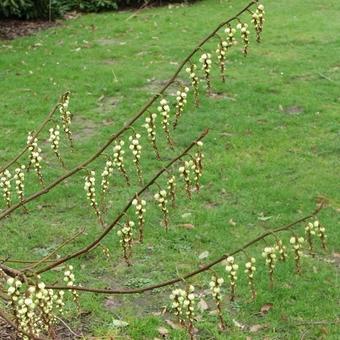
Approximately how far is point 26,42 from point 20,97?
3556 mm

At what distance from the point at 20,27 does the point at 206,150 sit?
8.29 m

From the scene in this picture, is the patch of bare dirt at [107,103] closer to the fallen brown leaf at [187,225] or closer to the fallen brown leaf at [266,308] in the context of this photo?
the fallen brown leaf at [187,225]

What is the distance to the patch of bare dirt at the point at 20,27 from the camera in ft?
47.7

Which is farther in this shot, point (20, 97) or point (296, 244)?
point (20, 97)

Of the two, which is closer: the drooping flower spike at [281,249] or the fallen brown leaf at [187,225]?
the drooping flower spike at [281,249]

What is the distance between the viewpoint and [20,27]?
49.5ft

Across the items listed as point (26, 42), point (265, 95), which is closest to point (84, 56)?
point (26, 42)

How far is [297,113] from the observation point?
32.0 ft

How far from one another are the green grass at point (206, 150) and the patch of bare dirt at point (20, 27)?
0.47 metres

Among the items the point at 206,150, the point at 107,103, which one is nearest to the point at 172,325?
the point at 206,150

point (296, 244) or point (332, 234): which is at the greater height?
point (296, 244)

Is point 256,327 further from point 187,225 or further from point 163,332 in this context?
point 187,225

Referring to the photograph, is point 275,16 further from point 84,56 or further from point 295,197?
point 295,197

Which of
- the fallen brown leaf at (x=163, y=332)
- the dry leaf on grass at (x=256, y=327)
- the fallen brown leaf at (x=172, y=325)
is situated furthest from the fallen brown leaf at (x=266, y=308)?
the fallen brown leaf at (x=163, y=332)
